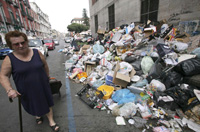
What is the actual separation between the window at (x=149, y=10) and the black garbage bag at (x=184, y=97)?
Result: 5.70 metres

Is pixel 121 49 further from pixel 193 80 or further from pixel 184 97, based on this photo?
pixel 184 97

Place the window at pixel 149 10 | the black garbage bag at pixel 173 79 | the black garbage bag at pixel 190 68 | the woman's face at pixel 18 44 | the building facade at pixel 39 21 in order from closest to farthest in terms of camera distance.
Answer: the woman's face at pixel 18 44 → the black garbage bag at pixel 190 68 → the black garbage bag at pixel 173 79 → the window at pixel 149 10 → the building facade at pixel 39 21

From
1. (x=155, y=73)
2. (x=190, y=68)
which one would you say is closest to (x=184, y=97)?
(x=190, y=68)

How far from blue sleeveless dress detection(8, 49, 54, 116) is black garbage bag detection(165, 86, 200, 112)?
9.10 ft

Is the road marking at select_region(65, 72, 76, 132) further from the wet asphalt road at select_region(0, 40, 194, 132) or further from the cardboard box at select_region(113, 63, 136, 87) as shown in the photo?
the cardboard box at select_region(113, 63, 136, 87)

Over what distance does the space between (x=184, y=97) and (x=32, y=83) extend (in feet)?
9.96

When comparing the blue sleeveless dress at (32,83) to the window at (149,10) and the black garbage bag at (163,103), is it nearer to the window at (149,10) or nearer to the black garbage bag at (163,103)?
the black garbage bag at (163,103)

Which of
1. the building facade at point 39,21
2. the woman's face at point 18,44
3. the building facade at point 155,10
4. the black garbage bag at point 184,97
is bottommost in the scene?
the black garbage bag at point 184,97

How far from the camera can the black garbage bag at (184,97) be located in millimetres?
2121

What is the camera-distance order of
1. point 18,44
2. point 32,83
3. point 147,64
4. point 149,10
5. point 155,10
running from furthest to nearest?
point 149,10, point 155,10, point 147,64, point 32,83, point 18,44

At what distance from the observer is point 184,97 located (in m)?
2.20

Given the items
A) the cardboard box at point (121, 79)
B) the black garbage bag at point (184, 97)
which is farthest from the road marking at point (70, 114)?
the black garbage bag at point (184, 97)

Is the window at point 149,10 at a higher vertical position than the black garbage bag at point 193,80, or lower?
higher

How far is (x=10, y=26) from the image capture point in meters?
18.4
